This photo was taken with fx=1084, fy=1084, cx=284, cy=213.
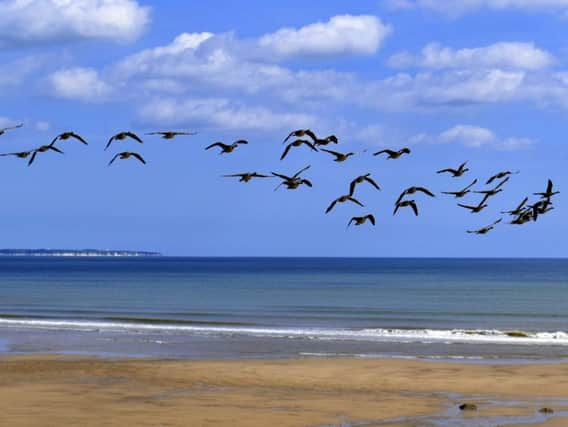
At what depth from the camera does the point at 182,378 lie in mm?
26625

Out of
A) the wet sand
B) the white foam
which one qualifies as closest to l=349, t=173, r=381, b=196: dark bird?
the wet sand

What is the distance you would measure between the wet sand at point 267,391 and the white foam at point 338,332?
9959mm

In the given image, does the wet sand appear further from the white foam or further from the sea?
the white foam

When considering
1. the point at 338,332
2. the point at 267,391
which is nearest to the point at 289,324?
the point at 338,332

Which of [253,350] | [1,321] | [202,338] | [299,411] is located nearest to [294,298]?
[1,321]

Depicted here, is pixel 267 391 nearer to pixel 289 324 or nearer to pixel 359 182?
pixel 359 182

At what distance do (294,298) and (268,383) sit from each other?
55591 millimetres

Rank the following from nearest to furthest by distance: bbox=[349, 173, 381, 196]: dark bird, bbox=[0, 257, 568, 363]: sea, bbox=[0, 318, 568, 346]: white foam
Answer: bbox=[349, 173, 381, 196]: dark bird → bbox=[0, 257, 568, 363]: sea → bbox=[0, 318, 568, 346]: white foam

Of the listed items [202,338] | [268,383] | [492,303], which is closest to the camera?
[268,383]

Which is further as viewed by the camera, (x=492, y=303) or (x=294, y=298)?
(x=294, y=298)

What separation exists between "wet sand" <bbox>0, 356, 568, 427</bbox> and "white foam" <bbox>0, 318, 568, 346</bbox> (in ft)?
32.7

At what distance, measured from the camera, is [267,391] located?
24.7 meters

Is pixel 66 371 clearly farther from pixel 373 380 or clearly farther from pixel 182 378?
pixel 373 380

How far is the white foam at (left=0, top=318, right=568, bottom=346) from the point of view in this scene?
41.4 metres
